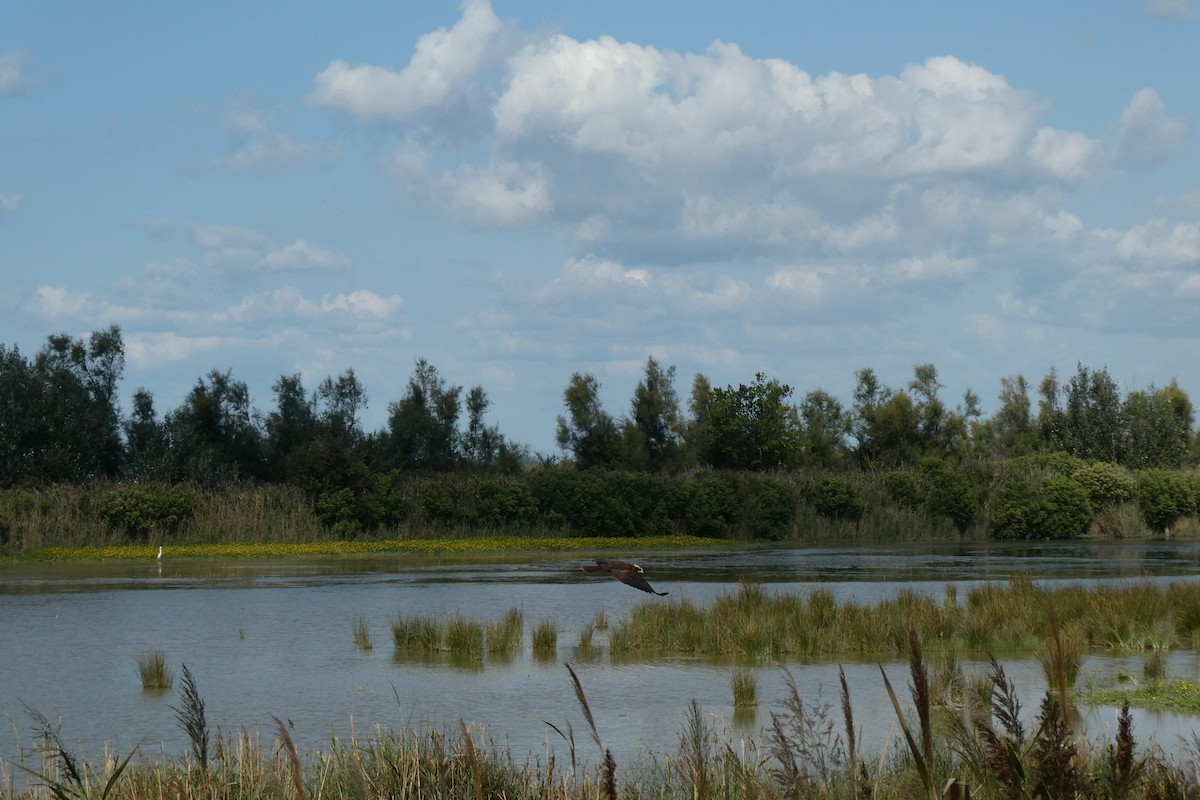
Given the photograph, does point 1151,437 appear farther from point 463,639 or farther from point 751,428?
point 463,639

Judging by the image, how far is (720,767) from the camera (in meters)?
7.38

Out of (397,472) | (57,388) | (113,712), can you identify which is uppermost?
(57,388)

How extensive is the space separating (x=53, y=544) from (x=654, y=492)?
18671mm

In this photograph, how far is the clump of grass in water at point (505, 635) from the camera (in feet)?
53.0

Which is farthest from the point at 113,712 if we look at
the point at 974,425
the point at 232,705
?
the point at 974,425

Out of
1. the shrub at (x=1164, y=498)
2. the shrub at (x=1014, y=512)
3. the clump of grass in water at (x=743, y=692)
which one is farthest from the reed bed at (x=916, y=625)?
the shrub at (x=1164, y=498)

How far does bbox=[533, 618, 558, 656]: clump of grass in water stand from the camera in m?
16.1

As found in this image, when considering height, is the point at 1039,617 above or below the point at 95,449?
below

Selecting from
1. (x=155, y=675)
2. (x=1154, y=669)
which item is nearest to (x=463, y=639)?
(x=155, y=675)

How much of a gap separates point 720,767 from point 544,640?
30.0 feet

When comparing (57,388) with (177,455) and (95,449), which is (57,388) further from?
(177,455)

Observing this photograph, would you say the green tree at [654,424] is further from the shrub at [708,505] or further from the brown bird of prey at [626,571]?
the brown bird of prey at [626,571]

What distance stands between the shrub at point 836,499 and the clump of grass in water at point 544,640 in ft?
102

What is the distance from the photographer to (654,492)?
147ft
